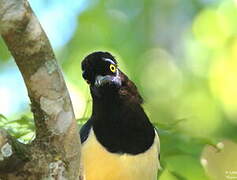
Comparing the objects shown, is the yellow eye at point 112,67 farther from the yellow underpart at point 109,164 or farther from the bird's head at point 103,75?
the yellow underpart at point 109,164

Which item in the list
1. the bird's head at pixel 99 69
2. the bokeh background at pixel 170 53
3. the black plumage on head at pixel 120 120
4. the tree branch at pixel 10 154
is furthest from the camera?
the bokeh background at pixel 170 53

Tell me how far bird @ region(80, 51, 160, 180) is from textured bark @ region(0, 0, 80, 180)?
897mm

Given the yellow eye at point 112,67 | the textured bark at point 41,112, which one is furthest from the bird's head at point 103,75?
the textured bark at point 41,112

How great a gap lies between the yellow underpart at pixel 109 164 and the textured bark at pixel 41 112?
964 mm

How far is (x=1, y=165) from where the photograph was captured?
8.79 ft

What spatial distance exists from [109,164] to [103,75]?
0.54 m

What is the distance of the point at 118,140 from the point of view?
3.76 m

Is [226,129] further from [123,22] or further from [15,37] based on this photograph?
[15,37]

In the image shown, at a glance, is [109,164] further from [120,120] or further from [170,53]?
[170,53]

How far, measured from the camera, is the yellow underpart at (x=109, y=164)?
3.74m

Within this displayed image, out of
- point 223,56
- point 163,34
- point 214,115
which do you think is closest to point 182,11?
point 163,34

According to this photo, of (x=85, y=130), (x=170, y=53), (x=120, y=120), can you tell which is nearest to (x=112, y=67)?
(x=120, y=120)

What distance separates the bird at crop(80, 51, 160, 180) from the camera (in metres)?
3.73

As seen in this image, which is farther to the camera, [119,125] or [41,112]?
[119,125]
